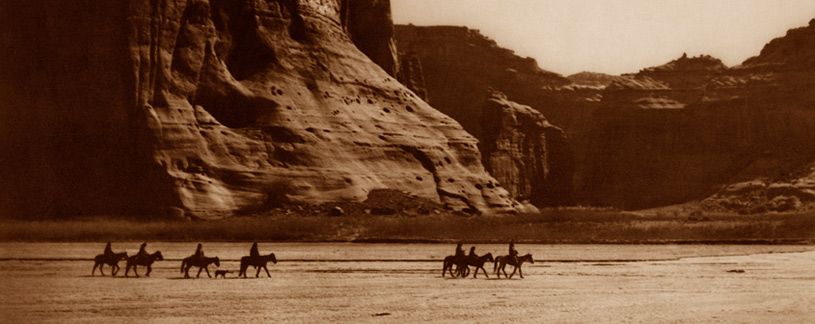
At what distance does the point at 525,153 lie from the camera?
572 feet

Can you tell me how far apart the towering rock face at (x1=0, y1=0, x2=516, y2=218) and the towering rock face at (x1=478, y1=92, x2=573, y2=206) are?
76052mm

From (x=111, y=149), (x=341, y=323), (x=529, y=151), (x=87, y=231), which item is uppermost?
(x=529, y=151)

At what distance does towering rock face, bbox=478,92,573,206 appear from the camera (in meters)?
169

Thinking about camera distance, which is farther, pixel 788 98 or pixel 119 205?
pixel 788 98

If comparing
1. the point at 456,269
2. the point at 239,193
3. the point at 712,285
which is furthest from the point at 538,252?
the point at 239,193

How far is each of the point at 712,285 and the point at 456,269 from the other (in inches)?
313

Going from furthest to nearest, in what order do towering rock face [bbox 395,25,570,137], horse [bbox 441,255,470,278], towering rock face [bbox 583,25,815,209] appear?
towering rock face [bbox 395,25,570,137] < towering rock face [bbox 583,25,815,209] < horse [bbox 441,255,470,278]

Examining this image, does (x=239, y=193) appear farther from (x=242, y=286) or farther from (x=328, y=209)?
(x=242, y=286)

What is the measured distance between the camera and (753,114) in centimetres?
18362

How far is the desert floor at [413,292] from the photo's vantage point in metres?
26.8

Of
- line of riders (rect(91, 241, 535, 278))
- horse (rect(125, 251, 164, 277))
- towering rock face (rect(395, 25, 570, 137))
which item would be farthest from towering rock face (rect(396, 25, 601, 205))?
horse (rect(125, 251, 164, 277))

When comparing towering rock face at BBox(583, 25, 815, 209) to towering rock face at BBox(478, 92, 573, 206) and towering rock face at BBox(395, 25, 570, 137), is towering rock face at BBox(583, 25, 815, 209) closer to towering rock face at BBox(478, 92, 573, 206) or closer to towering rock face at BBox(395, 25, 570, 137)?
towering rock face at BBox(478, 92, 573, 206)

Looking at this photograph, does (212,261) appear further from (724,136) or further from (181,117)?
(724,136)

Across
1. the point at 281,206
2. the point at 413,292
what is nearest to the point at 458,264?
the point at 413,292
